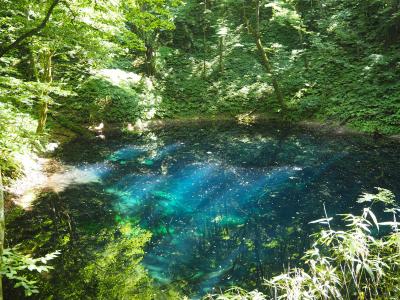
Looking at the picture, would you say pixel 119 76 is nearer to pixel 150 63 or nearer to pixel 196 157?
pixel 150 63

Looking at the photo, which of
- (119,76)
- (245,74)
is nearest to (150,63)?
(119,76)

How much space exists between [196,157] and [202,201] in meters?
4.09

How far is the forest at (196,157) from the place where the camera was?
18.1 feet

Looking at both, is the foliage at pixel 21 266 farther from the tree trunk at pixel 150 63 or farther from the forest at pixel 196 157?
the tree trunk at pixel 150 63

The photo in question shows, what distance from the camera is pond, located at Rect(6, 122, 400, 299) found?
6.25 meters

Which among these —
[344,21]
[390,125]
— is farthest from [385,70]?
[344,21]

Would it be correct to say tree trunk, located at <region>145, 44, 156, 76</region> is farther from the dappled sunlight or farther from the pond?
the pond

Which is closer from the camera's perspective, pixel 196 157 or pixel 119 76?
pixel 196 157

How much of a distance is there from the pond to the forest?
0.05 meters

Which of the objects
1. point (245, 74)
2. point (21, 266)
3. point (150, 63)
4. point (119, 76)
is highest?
point (150, 63)

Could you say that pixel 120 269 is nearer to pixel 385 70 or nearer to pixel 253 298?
pixel 253 298

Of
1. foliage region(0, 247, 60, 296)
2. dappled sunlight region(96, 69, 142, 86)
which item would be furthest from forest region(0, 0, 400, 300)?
dappled sunlight region(96, 69, 142, 86)

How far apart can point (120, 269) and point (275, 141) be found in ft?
33.5

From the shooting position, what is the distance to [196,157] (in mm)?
13203
